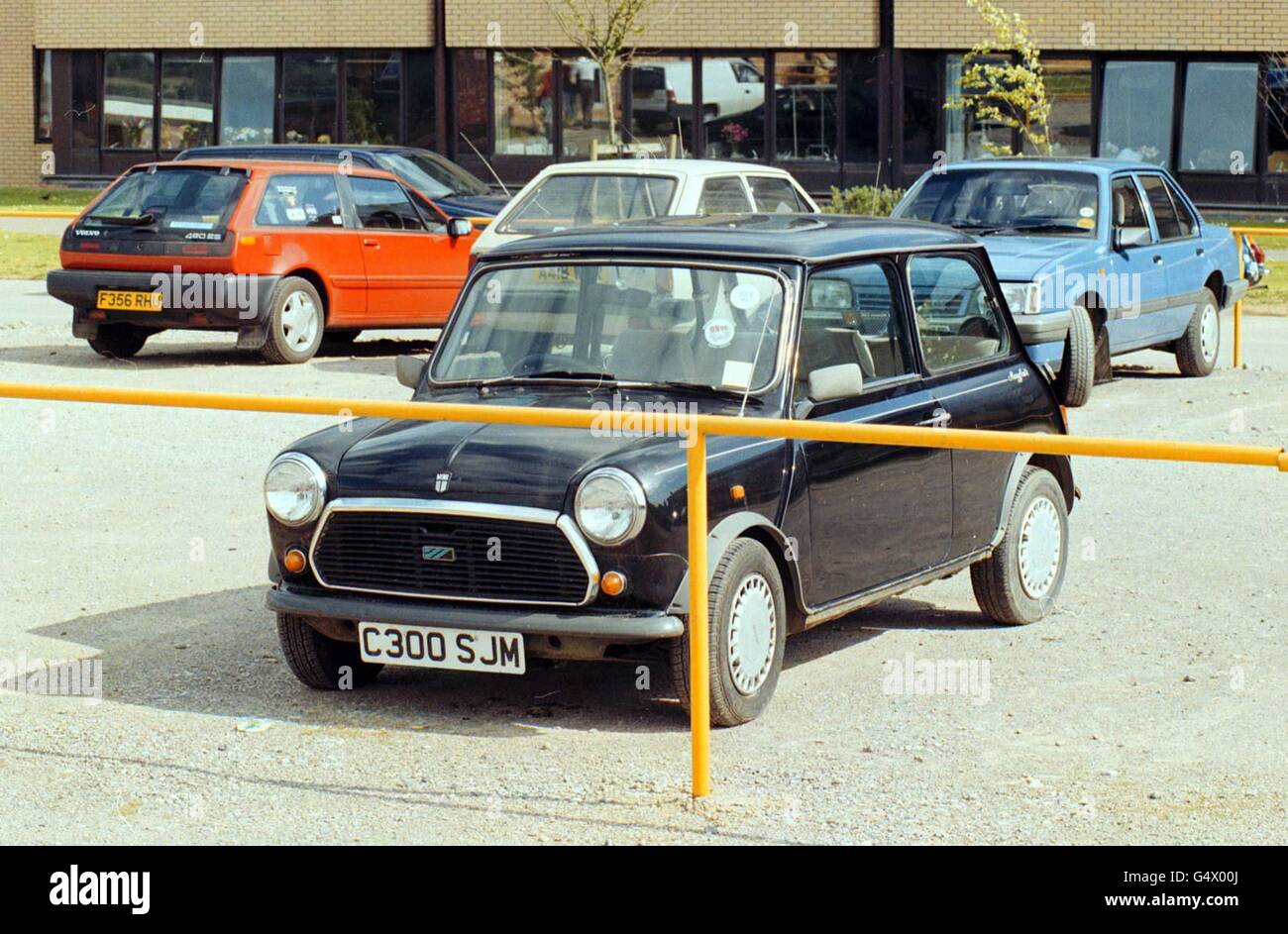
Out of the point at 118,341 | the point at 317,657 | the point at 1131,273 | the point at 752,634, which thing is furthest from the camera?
the point at 118,341

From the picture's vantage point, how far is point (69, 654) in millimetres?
7422

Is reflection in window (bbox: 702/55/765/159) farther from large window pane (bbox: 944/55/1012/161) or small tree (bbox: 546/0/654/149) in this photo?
large window pane (bbox: 944/55/1012/161)

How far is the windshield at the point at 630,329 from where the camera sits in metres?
6.82

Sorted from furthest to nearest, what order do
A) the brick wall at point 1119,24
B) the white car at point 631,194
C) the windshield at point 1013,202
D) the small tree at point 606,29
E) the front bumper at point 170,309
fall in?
the brick wall at point 1119,24, the small tree at point 606,29, the front bumper at point 170,309, the windshield at point 1013,202, the white car at point 631,194

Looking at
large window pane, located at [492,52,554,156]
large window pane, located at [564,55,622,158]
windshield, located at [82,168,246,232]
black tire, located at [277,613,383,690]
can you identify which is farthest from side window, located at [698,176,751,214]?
large window pane, located at [492,52,554,156]

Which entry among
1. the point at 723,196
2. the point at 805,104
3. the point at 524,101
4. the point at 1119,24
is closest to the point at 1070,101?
the point at 1119,24

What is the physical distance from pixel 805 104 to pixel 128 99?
13.8 metres

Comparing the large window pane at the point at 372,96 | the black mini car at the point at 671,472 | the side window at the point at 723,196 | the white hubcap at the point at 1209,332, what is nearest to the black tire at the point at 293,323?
the side window at the point at 723,196

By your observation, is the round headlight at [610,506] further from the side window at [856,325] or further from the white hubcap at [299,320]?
the white hubcap at [299,320]

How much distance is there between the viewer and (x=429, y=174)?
22438 millimetres

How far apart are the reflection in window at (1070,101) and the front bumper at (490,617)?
27804 millimetres

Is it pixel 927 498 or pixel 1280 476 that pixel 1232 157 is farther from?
pixel 927 498

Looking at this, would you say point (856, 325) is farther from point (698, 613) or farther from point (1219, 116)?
point (1219, 116)
